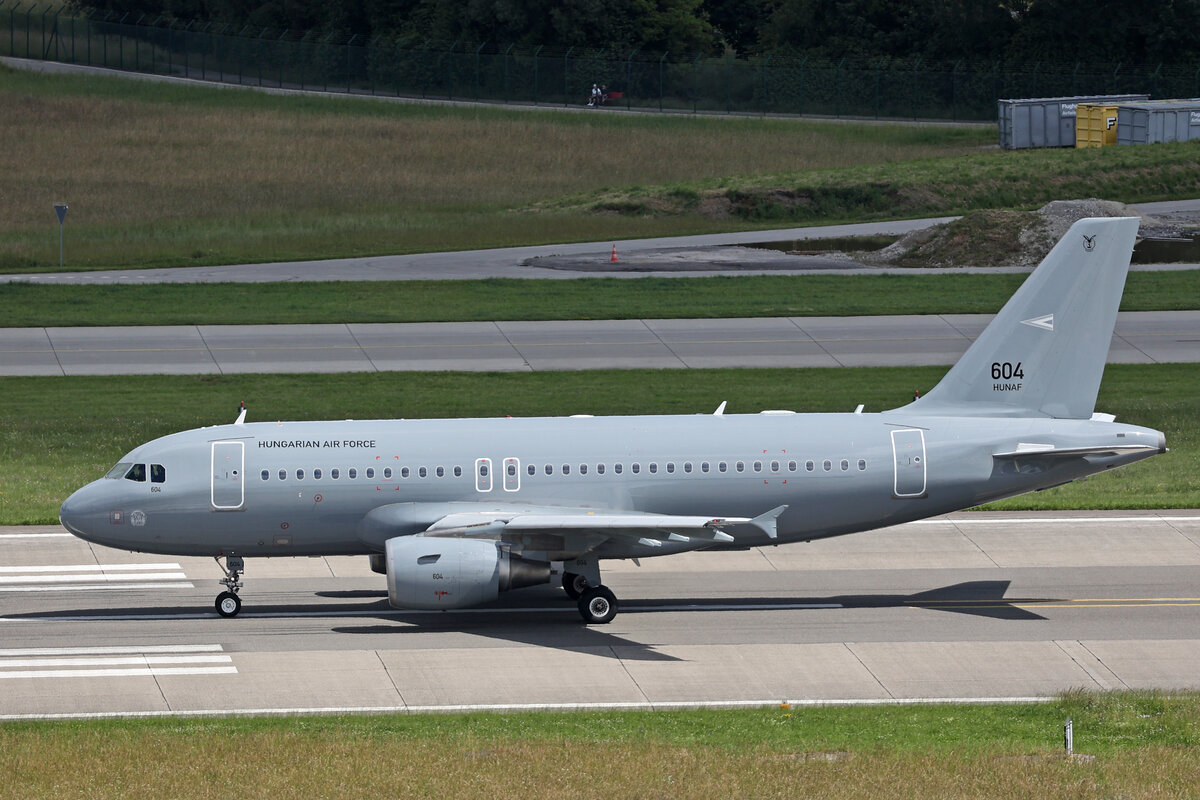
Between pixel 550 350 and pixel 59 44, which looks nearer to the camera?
pixel 550 350

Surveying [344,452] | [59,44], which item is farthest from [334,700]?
[59,44]

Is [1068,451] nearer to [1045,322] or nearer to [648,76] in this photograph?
[1045,322]

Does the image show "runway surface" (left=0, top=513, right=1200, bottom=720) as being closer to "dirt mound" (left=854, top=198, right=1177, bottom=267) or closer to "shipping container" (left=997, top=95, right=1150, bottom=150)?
"dirt mound" (left=854, top=198, right=1177, bottom=267)

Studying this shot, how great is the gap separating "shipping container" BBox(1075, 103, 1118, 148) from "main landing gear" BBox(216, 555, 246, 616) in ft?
270

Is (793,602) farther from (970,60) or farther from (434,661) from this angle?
(970,60)

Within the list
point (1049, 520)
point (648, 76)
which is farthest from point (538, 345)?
point (648, 76)

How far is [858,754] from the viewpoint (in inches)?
818

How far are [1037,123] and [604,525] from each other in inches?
3352

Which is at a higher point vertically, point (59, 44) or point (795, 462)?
point (59, 44)

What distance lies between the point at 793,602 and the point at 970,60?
346 ft

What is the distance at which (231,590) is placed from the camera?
29.8 m

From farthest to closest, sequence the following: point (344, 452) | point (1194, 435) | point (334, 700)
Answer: point (1194, 435) → point (344, 452) → point (334, 700)

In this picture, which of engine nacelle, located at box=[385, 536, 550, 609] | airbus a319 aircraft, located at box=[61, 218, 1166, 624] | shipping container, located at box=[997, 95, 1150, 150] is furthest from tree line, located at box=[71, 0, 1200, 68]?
engine nacelle, located at box=[385, 536, 550, 609]

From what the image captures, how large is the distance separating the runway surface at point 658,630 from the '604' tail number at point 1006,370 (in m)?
4.16
